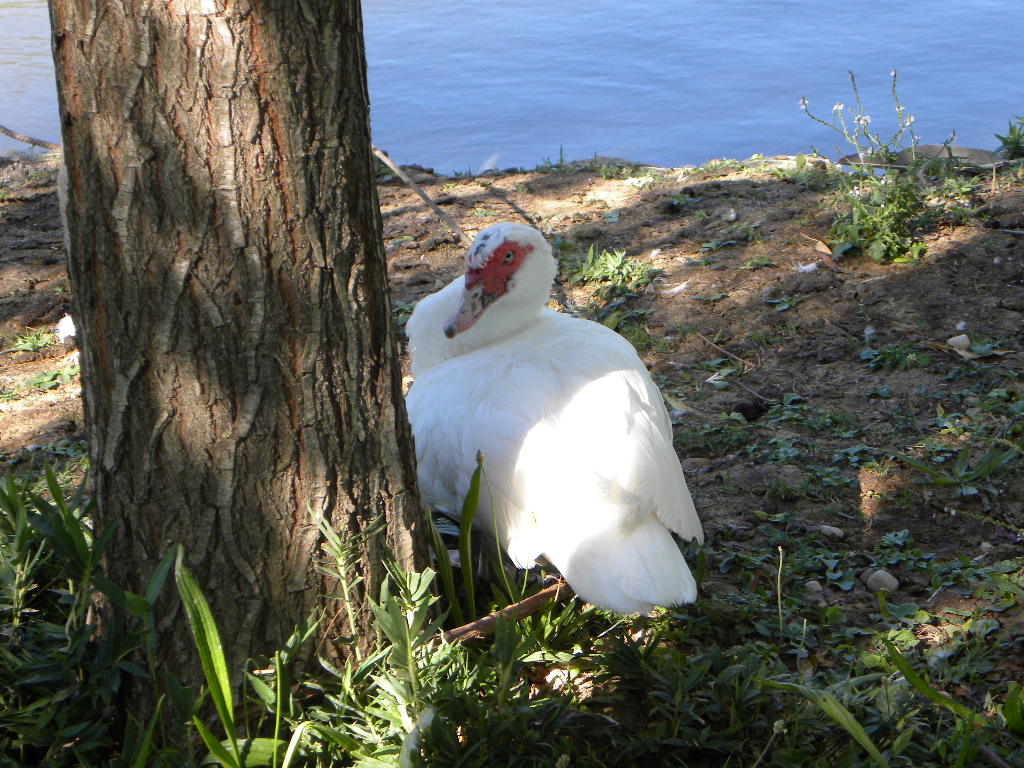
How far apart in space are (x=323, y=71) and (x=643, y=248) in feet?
11.3

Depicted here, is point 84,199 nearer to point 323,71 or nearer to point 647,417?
point 323,71

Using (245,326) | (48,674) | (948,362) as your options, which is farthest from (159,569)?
(948,362)

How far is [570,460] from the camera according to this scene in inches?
99.8

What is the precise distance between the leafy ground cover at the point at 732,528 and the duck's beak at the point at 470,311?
85 cm

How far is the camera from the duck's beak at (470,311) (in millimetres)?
3398

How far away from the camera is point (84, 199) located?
1859 millimetres

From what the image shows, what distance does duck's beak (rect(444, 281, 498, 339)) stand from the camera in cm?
340

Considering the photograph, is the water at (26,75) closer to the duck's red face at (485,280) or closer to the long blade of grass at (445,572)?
the duck's red face at (485,280)

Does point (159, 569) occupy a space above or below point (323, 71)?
A: below

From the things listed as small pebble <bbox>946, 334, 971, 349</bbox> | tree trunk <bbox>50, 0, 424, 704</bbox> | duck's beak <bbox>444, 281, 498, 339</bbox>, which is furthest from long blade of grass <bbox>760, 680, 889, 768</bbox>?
small pebble <bbox>946, 334, 971, 349</bbox>

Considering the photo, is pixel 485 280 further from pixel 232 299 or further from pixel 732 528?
pixel 232 299

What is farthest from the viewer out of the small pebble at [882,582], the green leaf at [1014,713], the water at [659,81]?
the water at [659,81]

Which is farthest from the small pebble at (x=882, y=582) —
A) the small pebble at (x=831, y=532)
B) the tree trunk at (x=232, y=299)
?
the tree trunk at (x=232, y=299)

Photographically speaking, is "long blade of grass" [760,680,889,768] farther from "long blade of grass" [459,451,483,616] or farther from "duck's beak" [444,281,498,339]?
"duck's beak" [444,281,498,339]
